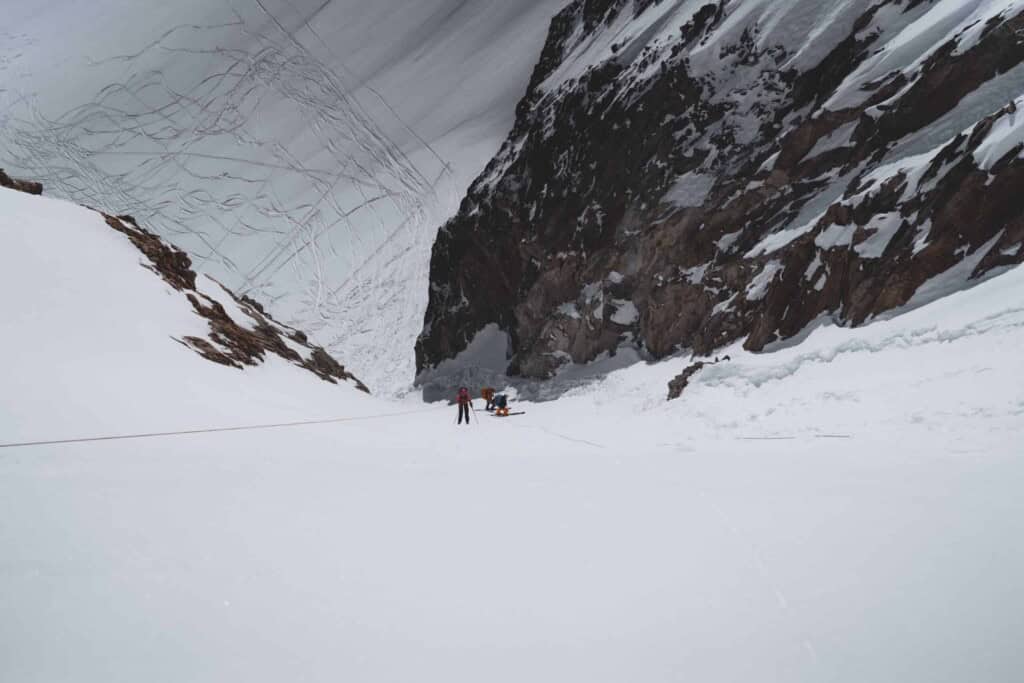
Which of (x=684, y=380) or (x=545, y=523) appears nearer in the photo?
(x=545, y=523)

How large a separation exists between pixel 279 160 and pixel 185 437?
51643 mm

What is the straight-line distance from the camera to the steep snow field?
2254 mm

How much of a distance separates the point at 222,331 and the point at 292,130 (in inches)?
1565

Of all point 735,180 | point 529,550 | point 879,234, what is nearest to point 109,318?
point 529,550

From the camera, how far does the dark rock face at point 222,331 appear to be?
61.9 ft

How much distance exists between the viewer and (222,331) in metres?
20.8

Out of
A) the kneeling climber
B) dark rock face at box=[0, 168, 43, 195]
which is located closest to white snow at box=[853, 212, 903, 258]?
the kneeling climber

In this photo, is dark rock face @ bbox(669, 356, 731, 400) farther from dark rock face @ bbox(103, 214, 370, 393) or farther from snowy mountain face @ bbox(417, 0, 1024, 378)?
dark rock face @ bbox(103, 214, 370, 393)

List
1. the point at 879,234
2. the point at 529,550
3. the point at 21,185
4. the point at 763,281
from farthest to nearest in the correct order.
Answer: the point at 21,185, the point at 763,281, the point at 879,234, the point at 529,550

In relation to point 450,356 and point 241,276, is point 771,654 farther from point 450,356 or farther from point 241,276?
point 241,276

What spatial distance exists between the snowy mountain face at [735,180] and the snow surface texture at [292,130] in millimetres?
11475

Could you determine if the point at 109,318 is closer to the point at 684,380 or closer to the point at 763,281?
the point at 684,380

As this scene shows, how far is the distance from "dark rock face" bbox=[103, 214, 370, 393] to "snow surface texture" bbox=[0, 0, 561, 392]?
1169 centimetres

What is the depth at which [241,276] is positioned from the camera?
151ft
